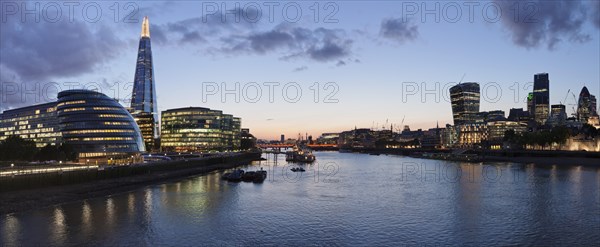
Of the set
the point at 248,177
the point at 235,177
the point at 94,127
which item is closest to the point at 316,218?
the point at 235,177

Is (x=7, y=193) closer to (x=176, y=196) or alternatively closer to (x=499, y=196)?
(x=176, y=196)

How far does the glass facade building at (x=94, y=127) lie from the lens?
121 m

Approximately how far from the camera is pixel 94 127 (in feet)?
395

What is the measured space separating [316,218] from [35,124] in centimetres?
14778

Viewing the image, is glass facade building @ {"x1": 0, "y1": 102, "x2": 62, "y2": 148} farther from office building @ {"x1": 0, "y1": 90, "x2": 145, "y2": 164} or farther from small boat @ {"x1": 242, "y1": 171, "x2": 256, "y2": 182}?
small boat @ {"x1": 242, "y1": 171, "x2": 256, "y2": 182}

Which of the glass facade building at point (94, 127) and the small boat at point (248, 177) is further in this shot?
the glass facade building at point (94, 127)

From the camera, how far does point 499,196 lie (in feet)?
201

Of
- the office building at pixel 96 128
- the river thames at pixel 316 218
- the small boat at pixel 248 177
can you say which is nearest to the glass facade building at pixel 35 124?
the office building at pixel 96 128

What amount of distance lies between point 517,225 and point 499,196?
20.7 metres

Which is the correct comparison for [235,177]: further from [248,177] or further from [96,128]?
[96,128]

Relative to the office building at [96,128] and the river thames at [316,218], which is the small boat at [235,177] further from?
the office building at [96,128]

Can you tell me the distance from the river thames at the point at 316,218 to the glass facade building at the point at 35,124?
101 metres

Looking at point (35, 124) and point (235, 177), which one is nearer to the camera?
point (235, 177)

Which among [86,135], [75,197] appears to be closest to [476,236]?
[75,197]
